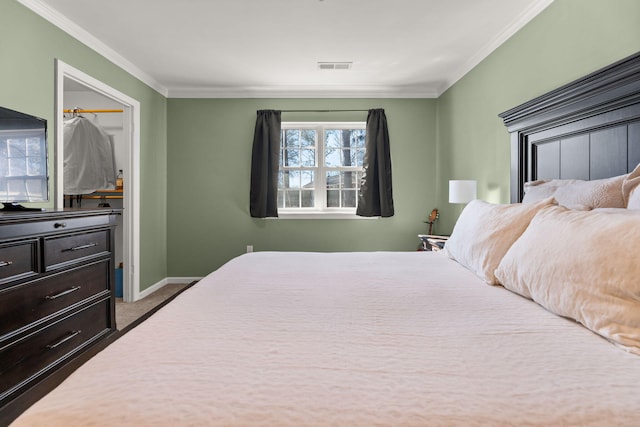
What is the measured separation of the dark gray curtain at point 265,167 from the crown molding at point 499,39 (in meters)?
2.16

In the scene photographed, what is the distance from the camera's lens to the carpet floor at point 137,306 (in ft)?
10.9

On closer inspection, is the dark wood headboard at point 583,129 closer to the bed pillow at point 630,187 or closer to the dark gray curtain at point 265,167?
the bed pillow at point 630,187

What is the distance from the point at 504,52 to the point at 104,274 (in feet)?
Answer: 12.0

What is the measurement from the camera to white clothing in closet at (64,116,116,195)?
12.9ft

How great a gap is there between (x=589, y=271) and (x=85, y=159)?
4.60m

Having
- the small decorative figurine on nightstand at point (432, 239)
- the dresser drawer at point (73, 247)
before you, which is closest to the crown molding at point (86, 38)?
the dresser drawer at point (73, 247)

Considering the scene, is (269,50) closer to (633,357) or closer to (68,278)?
(68,278)

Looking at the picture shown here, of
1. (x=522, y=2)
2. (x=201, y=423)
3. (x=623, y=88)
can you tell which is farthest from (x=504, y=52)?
(x=201, y=423)

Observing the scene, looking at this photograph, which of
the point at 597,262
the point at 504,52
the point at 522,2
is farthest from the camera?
the point at 504,52

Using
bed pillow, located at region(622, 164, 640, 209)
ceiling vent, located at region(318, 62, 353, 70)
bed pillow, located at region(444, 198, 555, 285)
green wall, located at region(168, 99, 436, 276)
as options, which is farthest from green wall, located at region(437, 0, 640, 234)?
ceiling vent, located at region(318, 62, 353, 70)

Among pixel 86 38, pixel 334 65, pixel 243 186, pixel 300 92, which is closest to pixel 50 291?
pixel 86 38

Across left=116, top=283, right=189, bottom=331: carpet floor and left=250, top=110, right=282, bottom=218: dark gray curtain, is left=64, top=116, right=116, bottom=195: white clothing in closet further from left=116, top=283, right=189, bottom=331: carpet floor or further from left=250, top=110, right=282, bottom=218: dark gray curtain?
left=250, top=110, right=282, bottom=218: dark gray curtain

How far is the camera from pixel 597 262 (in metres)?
1.02

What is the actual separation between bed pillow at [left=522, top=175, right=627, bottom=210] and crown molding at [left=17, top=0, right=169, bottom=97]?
11.8 ft
